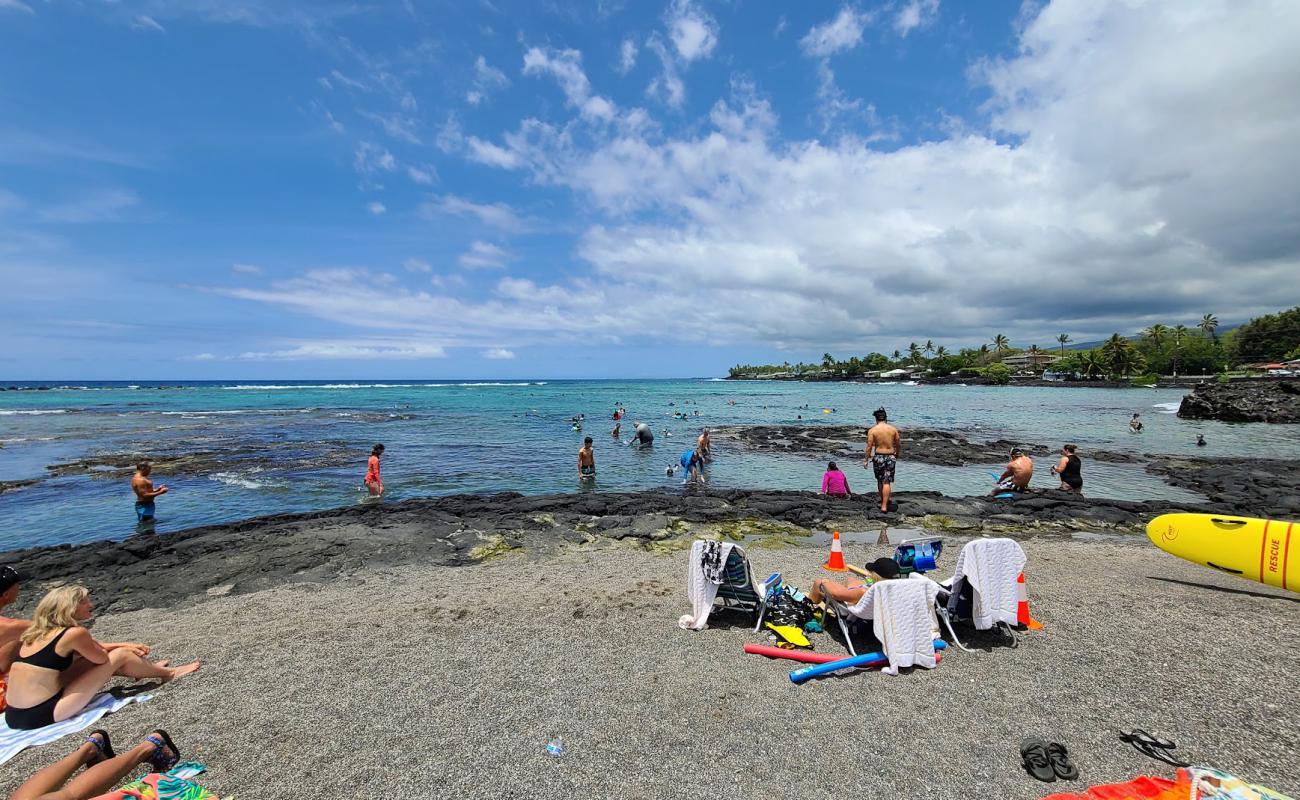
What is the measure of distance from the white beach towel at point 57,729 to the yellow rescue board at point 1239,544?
13.7 m

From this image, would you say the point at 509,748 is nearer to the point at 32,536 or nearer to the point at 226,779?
the point at 226,779

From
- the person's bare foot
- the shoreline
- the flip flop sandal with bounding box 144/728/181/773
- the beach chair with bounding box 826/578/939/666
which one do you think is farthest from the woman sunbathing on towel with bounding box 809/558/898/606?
the person's bare foot

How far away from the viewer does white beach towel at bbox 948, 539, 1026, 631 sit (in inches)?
240

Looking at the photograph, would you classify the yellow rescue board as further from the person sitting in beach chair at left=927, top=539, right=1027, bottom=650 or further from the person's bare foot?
the person's bare foot

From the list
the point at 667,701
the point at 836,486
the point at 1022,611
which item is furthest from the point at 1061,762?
the point at 836,486

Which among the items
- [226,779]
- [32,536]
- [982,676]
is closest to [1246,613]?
[982,676]

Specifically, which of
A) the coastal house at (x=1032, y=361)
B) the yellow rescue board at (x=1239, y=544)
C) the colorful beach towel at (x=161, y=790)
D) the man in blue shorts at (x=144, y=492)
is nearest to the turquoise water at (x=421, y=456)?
the man in blue shorts at (x=144, y=492)

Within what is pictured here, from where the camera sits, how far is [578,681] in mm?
5535

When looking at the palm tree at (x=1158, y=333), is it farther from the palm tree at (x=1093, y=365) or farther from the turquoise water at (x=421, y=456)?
the turquoise water at (x=421, y=456)

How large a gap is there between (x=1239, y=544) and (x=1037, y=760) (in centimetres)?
674

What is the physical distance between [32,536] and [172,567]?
6.80 meters

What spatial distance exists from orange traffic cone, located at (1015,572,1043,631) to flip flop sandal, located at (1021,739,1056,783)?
2.22 m

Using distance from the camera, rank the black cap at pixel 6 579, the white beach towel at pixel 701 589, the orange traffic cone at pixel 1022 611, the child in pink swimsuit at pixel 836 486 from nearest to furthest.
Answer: the black cap at pixel 6 579 → the orange traffic cone at pixel 1022 611 → the white beach towel at pixel 701 589 → the child in pink swimsuit at pixel 836 486

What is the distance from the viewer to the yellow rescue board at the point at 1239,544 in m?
7.32
